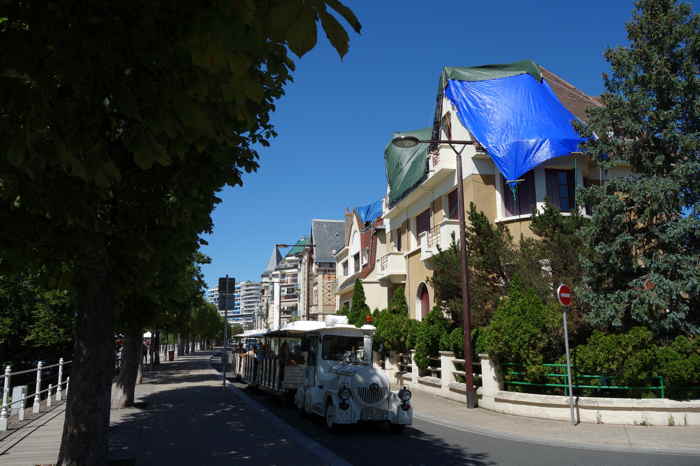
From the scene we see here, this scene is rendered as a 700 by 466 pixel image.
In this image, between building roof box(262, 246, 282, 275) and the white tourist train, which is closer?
the white tourist train

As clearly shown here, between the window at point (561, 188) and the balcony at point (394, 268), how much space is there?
9774 mm

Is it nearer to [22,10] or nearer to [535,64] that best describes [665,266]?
[535,64]

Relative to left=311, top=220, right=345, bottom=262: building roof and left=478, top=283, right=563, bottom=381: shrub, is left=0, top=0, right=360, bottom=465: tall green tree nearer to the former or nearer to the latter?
left=478, top=283, right=563, bottom=381: shrub

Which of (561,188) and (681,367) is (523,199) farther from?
(681,367)

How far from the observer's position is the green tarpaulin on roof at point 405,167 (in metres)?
26.4

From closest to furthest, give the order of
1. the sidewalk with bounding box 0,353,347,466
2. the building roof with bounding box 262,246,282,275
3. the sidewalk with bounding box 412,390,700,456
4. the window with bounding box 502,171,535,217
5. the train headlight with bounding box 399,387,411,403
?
the sidewalk with bounding box 0,353,347,466 → the sidewalk with bounding box 412,390,700,456 → the train headlight with bounding box 399,387,411,403 → the window with bounding box 502,171,535,217 → the building roof with bounding box 262,246,282,275

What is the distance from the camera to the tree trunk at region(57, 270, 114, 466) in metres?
6.49

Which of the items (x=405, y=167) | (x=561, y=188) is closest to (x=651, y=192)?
(x=561, y=188)

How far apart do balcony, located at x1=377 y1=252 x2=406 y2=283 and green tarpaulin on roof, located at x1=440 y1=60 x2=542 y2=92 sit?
9.46 metres

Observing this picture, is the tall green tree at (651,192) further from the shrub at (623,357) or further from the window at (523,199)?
the window at (523,199)

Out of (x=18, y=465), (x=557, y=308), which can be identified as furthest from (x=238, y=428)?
(x=557, y=308)

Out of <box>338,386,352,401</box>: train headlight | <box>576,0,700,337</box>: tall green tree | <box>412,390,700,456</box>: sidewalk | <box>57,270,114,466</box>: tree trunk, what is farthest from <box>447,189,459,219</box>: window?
<box>57,270,114,466</box>: tree trunk

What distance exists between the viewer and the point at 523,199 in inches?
803

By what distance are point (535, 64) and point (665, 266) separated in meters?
12.7
